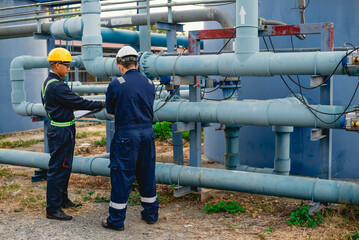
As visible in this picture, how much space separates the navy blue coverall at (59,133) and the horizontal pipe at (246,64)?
920 mm

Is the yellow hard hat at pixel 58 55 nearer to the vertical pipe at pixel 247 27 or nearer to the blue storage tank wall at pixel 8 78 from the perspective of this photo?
the vertical pipe at pixel 247 27

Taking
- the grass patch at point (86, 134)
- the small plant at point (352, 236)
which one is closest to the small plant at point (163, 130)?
the grass patch at point (86, 134)

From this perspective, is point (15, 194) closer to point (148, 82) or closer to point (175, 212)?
point (175, 212)

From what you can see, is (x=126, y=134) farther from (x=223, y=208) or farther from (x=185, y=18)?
(x=185, y=18)

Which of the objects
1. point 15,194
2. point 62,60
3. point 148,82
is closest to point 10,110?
point 15,194

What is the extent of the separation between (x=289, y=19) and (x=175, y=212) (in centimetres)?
356

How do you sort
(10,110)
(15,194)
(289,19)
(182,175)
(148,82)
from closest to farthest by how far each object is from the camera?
(148,82), (182,175), (15,194), (289,19), (10,110)

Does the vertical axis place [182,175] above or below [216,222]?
above

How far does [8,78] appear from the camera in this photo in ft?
42.2

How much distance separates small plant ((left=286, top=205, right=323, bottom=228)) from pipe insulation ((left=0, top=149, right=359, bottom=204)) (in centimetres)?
16

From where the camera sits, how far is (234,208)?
5449mm

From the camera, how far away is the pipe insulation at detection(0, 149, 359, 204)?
4770mm

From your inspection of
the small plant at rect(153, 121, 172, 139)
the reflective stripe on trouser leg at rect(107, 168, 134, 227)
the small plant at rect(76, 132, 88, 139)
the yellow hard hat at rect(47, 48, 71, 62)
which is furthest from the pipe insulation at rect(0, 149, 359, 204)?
the small plant at rect(76, 132, 88, 139)

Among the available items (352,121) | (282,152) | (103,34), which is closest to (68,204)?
(282,152)
